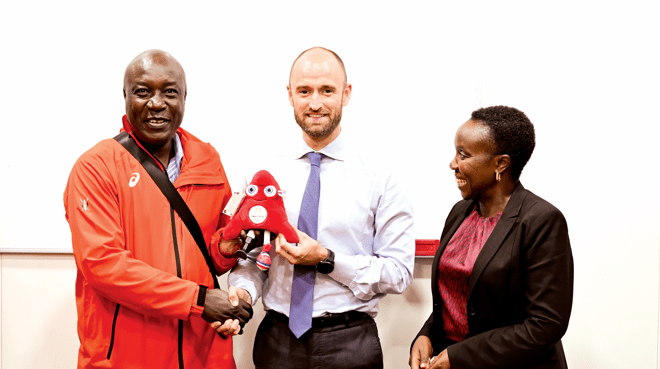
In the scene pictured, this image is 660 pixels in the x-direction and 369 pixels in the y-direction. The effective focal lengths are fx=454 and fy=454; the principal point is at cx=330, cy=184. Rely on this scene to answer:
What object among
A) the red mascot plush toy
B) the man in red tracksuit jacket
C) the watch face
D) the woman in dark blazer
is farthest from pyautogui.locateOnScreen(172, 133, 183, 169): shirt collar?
the woman in dark blazer

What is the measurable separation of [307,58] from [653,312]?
1.86 metres

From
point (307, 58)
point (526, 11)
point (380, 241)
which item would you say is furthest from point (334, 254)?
point (526, 11)

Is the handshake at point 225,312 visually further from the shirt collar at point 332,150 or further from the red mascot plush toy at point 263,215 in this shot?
the shirt collar at point 332,150

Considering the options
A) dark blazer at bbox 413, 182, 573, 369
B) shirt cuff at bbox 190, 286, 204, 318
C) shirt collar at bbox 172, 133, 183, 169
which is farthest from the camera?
shirt collar at bbox 172, 133, 183, 169

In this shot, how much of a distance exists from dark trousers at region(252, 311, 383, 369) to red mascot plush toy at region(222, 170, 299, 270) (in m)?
0.29

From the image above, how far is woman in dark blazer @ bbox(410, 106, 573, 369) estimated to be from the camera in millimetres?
1354

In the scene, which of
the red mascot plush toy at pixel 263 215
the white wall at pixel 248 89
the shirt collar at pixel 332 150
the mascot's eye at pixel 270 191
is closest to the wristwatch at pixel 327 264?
the red mascot plush toy at pixel 263 215

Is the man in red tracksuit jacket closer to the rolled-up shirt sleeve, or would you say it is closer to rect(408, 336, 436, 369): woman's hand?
the rolled-up shirt sleeve

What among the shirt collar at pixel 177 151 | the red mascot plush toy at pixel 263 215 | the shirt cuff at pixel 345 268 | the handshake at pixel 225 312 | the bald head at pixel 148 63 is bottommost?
the handshake at pixel 225 312

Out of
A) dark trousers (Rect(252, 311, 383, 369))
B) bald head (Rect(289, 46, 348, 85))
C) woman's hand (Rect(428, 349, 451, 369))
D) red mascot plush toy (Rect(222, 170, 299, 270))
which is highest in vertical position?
bald head (Rect(289, 46, 348, 85))

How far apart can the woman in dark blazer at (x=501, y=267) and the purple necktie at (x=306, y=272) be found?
1.41 ft

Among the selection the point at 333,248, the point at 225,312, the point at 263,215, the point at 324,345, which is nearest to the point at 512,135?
the point at 333,248

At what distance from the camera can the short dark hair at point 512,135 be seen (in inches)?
57.7

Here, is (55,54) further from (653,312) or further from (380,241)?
(653,312)
